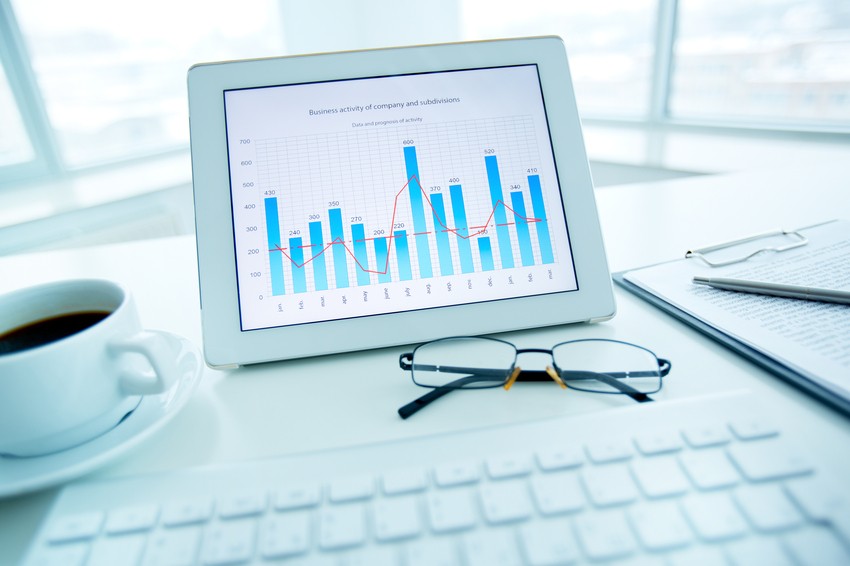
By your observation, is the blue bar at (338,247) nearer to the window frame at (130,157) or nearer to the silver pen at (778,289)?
the silver pen at (778,289)

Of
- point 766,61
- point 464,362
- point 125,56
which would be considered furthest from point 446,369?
point 125,56

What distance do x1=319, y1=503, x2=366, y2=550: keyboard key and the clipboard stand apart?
1.06 feet

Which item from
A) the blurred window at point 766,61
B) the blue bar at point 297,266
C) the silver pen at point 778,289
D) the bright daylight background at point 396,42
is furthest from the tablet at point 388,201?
the blurred window at point 766,61

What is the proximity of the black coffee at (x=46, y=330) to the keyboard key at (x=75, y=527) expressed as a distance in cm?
14

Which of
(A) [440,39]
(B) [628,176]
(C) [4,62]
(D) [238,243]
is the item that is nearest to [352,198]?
(D) [238,243]

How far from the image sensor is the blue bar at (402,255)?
463 mm

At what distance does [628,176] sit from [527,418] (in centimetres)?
148

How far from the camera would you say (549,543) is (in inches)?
10.5

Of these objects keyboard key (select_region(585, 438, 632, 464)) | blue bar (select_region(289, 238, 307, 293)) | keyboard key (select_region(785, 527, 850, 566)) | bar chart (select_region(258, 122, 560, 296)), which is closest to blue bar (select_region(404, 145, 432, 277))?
bar chart (select_region(258, 122, 560, 296))

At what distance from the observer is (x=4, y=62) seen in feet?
5.22

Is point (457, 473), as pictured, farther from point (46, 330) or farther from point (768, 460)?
point (46, 330)

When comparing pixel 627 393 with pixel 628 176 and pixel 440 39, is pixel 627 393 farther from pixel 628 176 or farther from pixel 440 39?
pixel 440 39

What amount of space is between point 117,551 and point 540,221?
1.28 feet

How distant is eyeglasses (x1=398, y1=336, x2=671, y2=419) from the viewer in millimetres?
401
